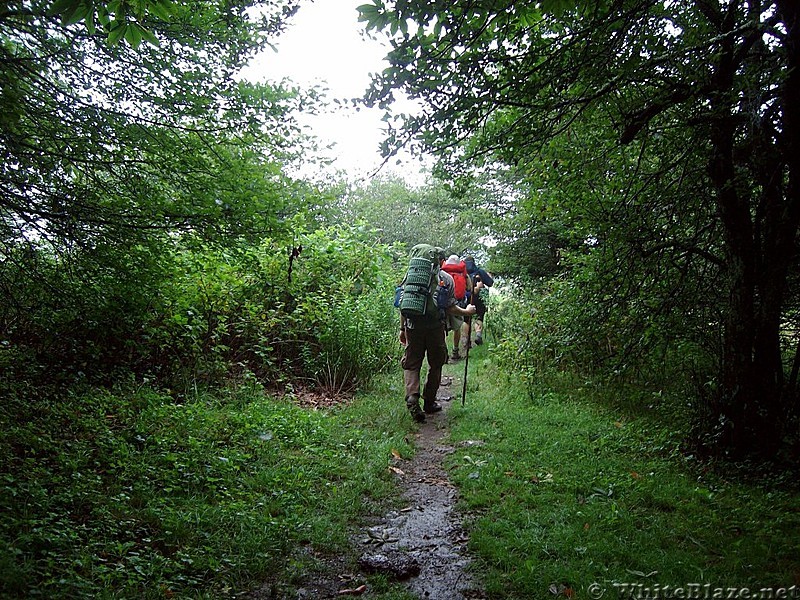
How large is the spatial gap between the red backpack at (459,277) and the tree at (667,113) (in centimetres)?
561

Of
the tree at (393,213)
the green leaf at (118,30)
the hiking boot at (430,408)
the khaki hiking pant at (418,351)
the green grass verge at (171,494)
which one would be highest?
the tree at (393,213)

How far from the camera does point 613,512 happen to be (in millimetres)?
3992

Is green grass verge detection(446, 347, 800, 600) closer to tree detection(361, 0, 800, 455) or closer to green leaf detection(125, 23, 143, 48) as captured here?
tree detection(361, 0, 800, 455)

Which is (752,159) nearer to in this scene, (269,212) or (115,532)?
(269,212)

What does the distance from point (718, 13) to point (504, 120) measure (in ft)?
7.08

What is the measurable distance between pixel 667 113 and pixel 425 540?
440cm

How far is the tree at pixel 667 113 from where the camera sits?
342cm

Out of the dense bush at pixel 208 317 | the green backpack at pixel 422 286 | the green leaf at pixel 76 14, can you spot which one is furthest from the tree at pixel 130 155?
the green backpack at pixel 422 286

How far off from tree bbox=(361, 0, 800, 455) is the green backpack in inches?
78.7

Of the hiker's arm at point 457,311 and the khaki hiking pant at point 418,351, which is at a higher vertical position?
the hiker's arm at point 457,311

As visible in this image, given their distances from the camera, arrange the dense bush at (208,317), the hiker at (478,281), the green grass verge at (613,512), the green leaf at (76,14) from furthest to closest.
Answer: the hiker at (478,281), the dense bush at (208,317), the green grass verge at (613,512), the green leaf at (76,14)

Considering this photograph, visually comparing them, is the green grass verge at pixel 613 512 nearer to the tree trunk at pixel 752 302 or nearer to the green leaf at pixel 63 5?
the tree trunk at pixel 752 302

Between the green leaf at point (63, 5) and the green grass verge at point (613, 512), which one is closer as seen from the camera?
the green leaf at point (63, 5)

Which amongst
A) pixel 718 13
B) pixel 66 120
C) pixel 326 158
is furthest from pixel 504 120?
pixel 66 120
